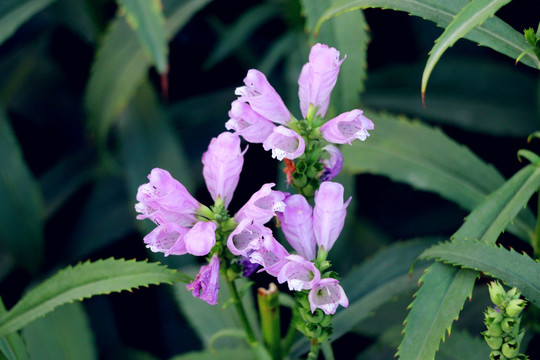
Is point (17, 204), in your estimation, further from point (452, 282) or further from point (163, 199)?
point (452, 282)

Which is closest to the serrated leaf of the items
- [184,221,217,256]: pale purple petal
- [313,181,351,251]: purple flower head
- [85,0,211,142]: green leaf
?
[313,181,351,251]: purple flower head

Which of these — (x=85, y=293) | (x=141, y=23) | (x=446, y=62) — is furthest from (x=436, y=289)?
(x=446, y=62)

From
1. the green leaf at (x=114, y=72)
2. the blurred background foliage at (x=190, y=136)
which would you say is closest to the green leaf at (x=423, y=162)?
the blurred background foliage at (x=190, y=136)

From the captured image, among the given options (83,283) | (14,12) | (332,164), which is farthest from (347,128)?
(14,12)

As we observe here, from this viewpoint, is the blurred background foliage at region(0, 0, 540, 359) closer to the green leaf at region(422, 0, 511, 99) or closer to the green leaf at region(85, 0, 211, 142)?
the green leaf at region(85, 0, 211, 142)

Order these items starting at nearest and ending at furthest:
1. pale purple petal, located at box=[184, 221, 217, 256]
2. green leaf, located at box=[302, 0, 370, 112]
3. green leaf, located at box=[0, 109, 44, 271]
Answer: pale purple petal, located at box=[184, 221, 217, 256] → green leaf, located at box=[302, 0, 370, 112] → green leaf, located at box=[0, 109, 44, 271]

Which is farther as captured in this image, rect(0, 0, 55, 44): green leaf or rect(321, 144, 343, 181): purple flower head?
rect(0, 0, 55, 44): green leaf
